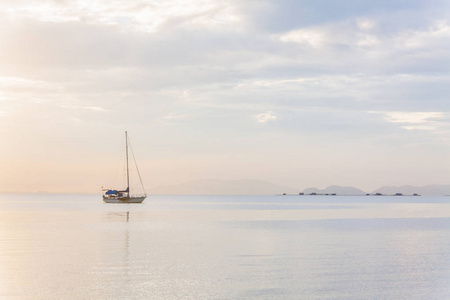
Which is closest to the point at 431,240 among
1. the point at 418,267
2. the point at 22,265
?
the point at 418,267

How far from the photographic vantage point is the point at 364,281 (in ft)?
110

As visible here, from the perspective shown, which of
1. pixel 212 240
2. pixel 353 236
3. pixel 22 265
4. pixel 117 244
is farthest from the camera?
pixel 353 236

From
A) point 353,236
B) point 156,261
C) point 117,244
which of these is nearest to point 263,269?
point 156,261

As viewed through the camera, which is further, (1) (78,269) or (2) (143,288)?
(1) (78,269)

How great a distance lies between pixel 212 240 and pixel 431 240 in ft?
81.9

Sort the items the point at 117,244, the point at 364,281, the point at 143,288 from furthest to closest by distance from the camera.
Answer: the point at 117,244, the point at 364,281, the point at 143,288

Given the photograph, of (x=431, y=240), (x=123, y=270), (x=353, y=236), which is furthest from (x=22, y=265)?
(x=431, y=240)

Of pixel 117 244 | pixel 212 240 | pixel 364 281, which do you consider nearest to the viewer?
pixel 364 281

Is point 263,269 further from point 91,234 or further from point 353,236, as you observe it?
point 91,234

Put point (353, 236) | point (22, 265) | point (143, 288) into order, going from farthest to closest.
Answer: point (353, 236) < point (22, 265) < point (143, 288)

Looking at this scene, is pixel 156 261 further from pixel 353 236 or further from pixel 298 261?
pixel 353 236

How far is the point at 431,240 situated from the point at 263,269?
104ft

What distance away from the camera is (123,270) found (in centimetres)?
3662

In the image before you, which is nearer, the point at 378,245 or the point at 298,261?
the point at 298,261
